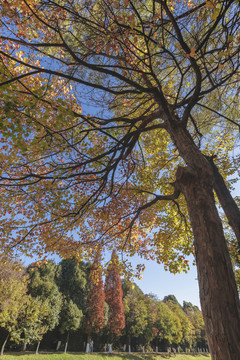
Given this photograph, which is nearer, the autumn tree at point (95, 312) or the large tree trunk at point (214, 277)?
the large tree trunk at point (214, 277)

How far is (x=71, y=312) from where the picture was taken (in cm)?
2084

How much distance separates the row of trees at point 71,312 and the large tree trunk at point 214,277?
14376 millimetres

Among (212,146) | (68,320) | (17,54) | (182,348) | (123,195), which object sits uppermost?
(212,146)

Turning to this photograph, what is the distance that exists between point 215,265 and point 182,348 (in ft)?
178

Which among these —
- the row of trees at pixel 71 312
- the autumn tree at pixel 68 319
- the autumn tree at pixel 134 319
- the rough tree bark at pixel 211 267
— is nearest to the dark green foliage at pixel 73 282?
the row of trees at pixel 71 312

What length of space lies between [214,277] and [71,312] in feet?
79.3

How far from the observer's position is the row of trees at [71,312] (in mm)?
16078

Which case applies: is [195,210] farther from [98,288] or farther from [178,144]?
[98,288]

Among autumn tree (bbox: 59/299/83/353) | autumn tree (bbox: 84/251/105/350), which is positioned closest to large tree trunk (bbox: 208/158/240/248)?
autumn tree (bbox: 84/251/105/350)

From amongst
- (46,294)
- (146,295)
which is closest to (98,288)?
(46,294)

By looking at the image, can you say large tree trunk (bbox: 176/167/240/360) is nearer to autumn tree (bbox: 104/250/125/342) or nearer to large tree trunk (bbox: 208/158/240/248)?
large tree trunk (bbox: 208/158/240/248)

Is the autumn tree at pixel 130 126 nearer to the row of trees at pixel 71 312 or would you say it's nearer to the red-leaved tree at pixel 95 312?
the row of trees at pixel 71 312

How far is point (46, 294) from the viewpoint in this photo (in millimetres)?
20641

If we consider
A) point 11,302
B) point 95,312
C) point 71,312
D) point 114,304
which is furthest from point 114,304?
point 11,302
